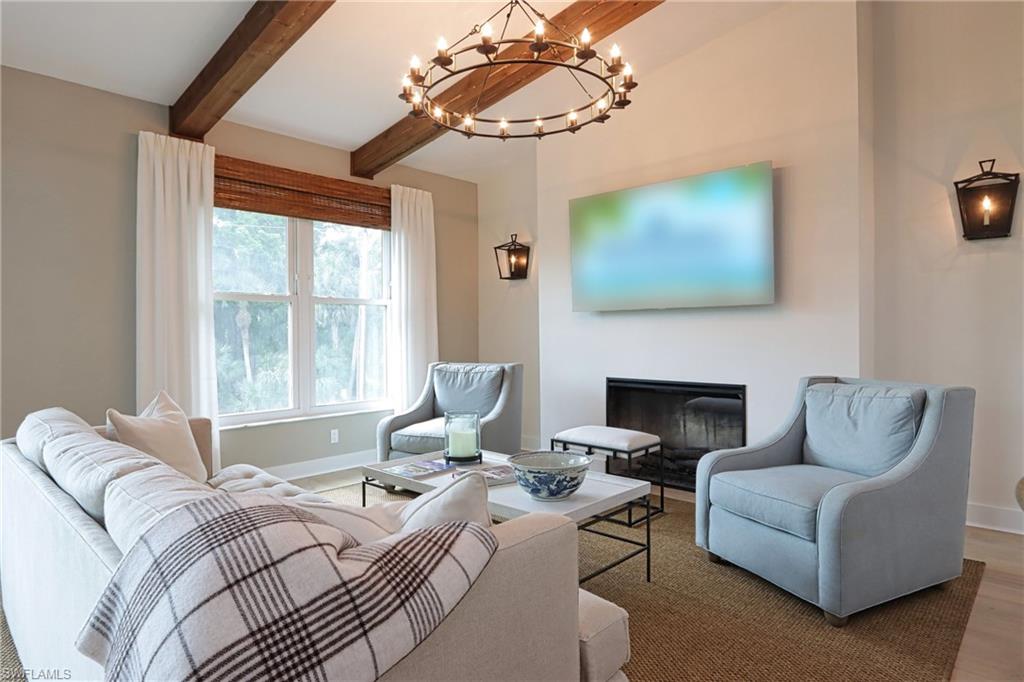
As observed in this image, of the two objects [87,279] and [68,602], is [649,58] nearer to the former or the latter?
[87,279]

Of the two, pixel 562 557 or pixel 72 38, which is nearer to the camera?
pixel 562 557

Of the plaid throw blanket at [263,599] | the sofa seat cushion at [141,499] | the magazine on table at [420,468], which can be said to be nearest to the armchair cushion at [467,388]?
the magazine on table at [420,468]

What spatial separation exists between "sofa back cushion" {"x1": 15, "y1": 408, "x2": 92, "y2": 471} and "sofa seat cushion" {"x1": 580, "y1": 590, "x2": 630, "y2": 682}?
1.62m

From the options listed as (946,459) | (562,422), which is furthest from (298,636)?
(562,422)

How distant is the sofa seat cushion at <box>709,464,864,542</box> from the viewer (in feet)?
7.29

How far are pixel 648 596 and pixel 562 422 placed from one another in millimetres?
2382

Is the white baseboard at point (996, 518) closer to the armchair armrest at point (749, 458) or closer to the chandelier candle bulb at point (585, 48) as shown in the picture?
the armchair armrest at point (749, 458)

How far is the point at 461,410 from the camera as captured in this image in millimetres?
4328

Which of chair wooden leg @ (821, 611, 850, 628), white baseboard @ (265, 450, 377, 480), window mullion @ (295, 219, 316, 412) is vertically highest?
window mullion @ (295, 219, 316, 412)

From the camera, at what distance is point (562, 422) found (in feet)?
15.6

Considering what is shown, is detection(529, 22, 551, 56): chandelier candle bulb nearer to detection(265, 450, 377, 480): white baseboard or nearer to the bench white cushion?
the bench white cushion

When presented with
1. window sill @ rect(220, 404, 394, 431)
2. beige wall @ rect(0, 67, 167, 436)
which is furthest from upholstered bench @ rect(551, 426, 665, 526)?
beige wall @ rect(0, 67, 167, 436)

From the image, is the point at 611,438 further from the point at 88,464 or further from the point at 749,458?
the point at 88,464

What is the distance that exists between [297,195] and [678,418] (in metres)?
3.35
